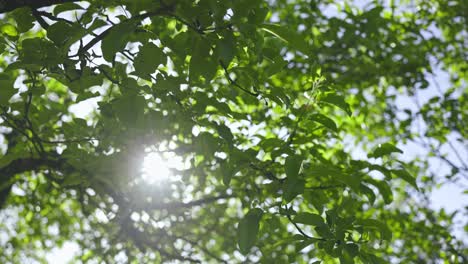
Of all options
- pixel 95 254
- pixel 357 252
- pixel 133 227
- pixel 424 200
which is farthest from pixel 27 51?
pixel 424 200

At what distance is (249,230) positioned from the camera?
1.75 m

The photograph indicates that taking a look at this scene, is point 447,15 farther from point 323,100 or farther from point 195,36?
point 195,36

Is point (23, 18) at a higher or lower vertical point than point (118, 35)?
lower

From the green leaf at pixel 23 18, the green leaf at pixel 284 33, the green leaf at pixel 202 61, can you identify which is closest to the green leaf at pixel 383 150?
the green leaf at pixel 284 33

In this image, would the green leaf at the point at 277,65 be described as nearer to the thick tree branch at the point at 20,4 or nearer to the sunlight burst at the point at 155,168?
the thick tree branch at the point at 20,4

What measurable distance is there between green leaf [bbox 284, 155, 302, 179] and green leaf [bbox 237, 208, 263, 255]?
197 millimetres

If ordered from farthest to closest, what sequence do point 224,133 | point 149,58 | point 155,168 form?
point 155,168
point 224,133
point 149,58

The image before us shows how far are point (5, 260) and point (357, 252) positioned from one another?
6.79 m

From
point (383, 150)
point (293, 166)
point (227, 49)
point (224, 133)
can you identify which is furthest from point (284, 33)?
point (383, 150)

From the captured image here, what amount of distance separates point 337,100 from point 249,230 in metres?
0.70

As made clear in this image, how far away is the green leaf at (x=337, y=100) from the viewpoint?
1981 mm

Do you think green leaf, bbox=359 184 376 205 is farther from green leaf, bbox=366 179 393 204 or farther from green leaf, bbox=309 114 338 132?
green leaf, bbox=309 114 338 132

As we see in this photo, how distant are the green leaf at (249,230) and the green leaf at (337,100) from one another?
0.61 metres

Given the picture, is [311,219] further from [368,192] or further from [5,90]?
[5,90]
